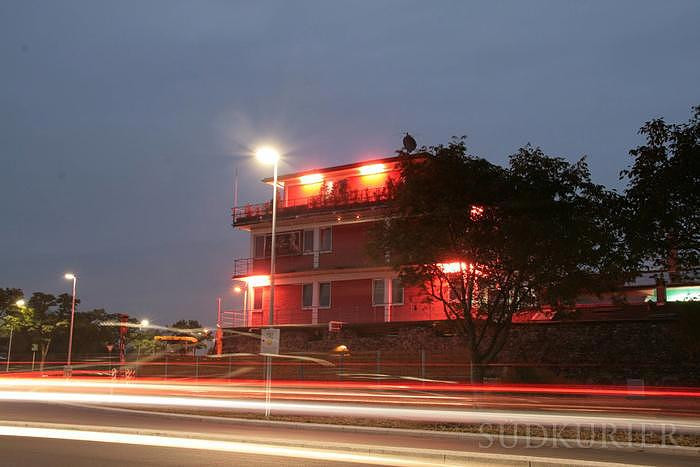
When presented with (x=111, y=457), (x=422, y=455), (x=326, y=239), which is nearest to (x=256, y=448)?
(x=111, y=457)

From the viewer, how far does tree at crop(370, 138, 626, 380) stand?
2628 centimetres

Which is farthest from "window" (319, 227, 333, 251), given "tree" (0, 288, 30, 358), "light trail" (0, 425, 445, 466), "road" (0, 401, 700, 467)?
"tree" (0, 288, 30, 358)

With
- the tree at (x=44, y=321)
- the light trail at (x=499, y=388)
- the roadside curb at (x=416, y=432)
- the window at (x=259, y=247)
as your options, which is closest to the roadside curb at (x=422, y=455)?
the roadside curb at (x=416, y=432)

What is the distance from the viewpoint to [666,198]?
19344 millimetres

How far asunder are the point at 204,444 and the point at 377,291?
2949 centimetres

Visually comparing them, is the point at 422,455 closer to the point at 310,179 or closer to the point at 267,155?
the point at 267,155

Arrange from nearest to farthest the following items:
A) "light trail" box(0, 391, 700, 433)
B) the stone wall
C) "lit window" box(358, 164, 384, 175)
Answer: "light trail" box(0, 391, 700, 433) < the stone wall < "lit window" box(358, 164, 384, 175)

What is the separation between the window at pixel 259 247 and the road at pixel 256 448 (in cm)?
2980

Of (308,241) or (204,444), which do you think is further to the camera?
(308,241)

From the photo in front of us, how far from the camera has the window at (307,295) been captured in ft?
151

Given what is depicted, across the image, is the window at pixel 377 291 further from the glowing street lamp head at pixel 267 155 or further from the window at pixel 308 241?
the glowing street lamp head at pixel 267 155

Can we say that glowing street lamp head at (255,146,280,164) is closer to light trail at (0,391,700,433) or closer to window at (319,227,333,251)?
light trail at (0,391,700,433)

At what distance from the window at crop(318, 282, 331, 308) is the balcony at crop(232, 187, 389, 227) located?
4.66 m

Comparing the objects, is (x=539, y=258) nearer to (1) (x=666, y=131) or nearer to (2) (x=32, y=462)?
(1) (x=666, y=131)
